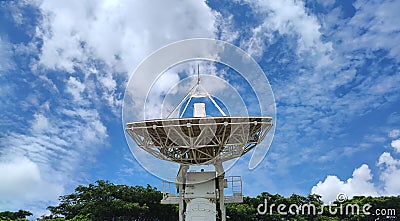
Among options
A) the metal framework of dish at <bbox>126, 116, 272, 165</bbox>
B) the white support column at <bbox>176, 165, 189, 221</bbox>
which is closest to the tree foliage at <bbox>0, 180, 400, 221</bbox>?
the white support column at <bbox>176, 165, 189, 221</bbox>

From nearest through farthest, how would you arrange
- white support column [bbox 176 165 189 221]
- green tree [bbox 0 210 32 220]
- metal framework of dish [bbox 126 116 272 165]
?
metal framework of dish [bbox 126 116 272 165] → white support column [bbox 176 165 189 221] → green tree [bbox 0 210 32 220]

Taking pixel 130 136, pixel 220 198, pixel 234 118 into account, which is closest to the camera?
pixel 234 118

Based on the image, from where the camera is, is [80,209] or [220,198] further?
[80,209]

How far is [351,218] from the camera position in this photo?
132 feet

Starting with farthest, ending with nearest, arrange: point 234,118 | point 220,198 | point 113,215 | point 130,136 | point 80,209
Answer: point 80,209, point 113,215, point 220,198, point 130,136, point 234,118

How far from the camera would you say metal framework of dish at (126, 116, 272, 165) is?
2006 centimetres

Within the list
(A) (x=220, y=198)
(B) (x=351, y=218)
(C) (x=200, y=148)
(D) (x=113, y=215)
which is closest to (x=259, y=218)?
(B) (x=351, y=218)

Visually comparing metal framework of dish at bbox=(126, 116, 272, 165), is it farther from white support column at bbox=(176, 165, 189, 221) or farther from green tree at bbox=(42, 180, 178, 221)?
green tree at bbox=(42, 180, 178, 221)

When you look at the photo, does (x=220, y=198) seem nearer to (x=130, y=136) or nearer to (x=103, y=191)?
(x=130, y=136)

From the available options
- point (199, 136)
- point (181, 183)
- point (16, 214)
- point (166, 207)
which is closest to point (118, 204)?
point (166, 207)

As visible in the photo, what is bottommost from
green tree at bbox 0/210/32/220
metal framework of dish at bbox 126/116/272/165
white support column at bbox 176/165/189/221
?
green tree at bbox 0/210/32/220

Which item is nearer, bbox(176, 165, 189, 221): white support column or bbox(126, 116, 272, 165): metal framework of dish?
bbox(126, 116, 272, 165): metal framework of dish

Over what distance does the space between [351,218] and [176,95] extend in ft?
89.4

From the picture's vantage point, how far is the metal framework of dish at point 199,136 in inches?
790
